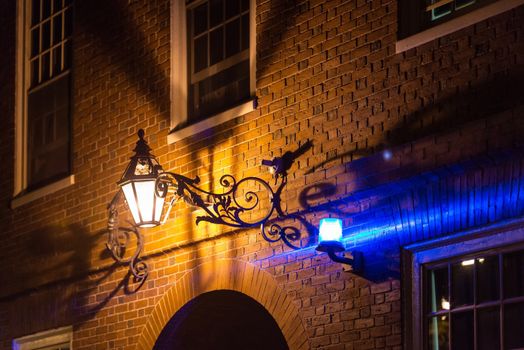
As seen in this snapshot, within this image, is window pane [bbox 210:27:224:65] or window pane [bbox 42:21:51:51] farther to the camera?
window pane [bbox 42:21:51:51]

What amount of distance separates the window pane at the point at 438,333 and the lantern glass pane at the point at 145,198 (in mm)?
2458

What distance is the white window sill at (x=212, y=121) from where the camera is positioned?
923 centimetres

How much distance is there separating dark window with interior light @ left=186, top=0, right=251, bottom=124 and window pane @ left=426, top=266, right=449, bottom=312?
2.62m

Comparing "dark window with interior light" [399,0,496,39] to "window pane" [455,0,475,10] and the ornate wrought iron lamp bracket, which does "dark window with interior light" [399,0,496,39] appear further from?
the ornate wrought iron lamp bracket

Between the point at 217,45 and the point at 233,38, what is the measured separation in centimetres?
23

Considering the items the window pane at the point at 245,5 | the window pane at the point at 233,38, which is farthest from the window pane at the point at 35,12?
the window pane at the point at 245,5

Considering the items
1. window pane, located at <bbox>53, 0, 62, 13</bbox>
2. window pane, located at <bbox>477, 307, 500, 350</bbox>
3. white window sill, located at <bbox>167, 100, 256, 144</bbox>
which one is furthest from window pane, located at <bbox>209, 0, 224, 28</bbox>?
window pane, located at <bbox>477, 307, 500, 350</bbox>

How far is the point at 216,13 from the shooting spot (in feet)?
32.8

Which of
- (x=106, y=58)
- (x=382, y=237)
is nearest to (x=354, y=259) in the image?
(x=382, y=237)

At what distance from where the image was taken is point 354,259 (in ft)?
25.9

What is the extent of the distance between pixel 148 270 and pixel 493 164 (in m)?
4.09

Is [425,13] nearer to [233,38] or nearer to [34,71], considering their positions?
[233,38]

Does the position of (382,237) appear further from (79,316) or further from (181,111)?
(79,316)

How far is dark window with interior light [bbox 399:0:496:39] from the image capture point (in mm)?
7680
